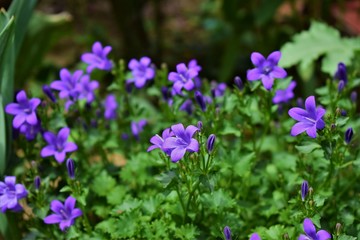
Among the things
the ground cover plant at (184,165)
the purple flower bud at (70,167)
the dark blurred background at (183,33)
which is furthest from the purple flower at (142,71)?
the dark blurred background at (183,33)

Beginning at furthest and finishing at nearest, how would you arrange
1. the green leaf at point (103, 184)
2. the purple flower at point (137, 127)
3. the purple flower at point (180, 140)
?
the purple flower at point (137, 127) < the green leaf at point (103, 184) < the purple flower at point (180, 140)

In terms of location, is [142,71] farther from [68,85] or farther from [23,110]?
[23,110]

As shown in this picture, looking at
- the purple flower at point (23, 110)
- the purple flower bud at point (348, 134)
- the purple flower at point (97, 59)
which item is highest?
the purple flower at point (97, 59)

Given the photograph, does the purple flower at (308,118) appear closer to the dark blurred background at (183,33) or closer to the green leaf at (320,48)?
the green leaf at (320,48)

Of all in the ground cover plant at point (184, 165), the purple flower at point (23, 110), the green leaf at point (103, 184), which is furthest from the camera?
the green leaf at point (103, 184)

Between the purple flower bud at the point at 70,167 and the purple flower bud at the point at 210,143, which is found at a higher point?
the purple flower bud at the point at 210,143

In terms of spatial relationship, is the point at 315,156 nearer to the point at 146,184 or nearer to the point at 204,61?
the point at 146,184
